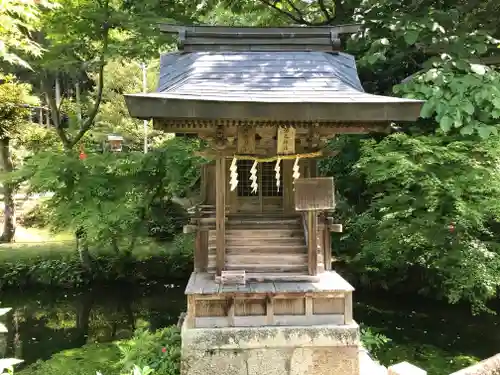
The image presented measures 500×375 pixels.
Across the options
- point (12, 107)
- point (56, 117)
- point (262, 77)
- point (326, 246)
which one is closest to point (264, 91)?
point (262, 77)

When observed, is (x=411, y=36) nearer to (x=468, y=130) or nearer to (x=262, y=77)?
(x=468, y=130)

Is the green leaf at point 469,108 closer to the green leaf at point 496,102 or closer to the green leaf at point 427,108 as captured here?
the green leaf at point 496,102

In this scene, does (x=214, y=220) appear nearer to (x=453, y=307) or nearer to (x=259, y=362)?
(x=259, y=362)

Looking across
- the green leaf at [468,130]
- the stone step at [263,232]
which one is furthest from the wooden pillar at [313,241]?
the green leaf at [468,130]

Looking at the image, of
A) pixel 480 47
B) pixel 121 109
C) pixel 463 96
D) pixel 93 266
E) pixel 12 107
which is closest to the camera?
pixel 463 96

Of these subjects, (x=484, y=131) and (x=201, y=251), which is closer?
(x=484, y=131)

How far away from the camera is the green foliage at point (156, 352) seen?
23.7ft

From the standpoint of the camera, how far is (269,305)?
6.73m

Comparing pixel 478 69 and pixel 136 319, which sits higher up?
pixel 478 69

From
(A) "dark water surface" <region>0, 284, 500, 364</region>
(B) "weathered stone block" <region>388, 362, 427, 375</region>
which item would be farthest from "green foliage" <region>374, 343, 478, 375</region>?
(B) "weathered stone block" <region>388, 362, 427, 375</region>

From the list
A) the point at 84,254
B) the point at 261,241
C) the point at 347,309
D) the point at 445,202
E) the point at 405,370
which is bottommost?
the point at 84,254

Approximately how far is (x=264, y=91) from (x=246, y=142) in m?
1.00

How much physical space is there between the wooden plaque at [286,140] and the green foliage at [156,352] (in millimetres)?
3979

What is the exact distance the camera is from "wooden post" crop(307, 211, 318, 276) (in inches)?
278
